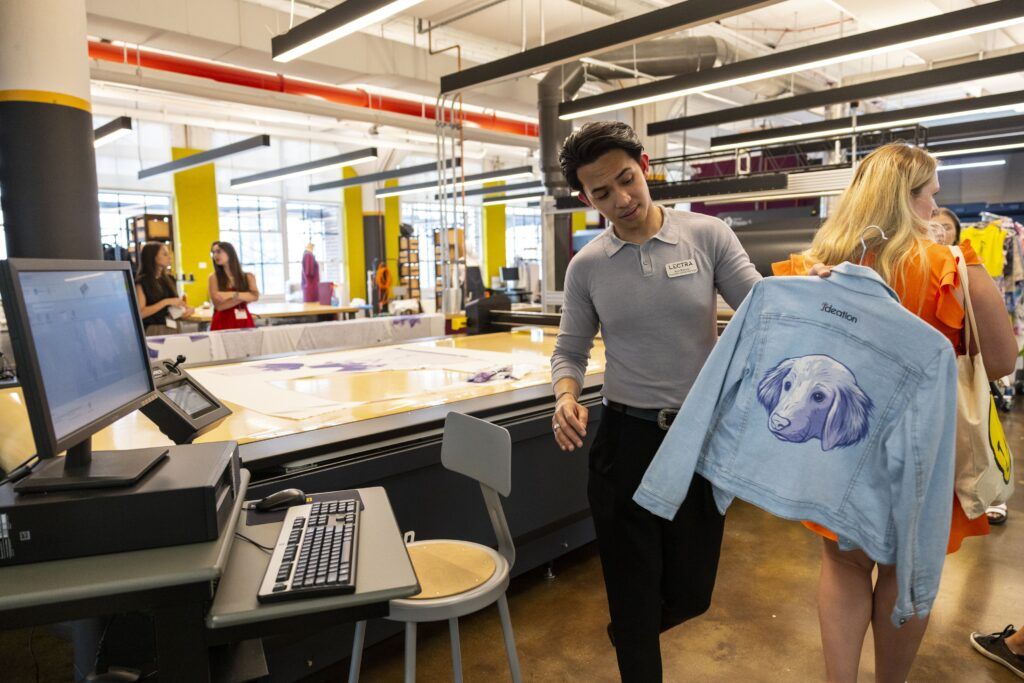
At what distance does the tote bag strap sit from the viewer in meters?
1.45

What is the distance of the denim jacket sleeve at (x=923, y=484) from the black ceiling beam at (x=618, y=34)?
2.02m

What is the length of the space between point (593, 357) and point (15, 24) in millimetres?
2752

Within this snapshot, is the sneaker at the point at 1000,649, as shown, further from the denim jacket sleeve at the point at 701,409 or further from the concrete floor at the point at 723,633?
the denim jacket sleeve at the point at 701,409

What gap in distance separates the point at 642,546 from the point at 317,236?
15536 mm

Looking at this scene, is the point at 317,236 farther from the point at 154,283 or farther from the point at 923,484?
the point at 923,484

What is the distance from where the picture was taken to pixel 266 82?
7.28 meters

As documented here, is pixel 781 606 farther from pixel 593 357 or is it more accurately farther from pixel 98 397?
pixel 98 397

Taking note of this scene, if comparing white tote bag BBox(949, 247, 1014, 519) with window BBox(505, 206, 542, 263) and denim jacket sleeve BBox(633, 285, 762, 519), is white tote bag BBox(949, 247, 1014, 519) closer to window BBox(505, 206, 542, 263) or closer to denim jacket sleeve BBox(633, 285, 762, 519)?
denim jacket sleeve BBox(633, 285, 762, 519)

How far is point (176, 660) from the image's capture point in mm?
1083

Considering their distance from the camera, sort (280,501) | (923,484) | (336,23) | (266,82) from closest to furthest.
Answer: (923,484) → (280,501) → (336,23) → (266,82)

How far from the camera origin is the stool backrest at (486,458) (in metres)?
1.76

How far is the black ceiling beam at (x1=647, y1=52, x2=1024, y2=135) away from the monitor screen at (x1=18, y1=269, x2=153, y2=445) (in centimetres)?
464

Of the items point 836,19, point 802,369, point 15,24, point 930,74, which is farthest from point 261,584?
point 836,19

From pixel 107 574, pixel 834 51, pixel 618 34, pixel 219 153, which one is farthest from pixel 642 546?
pixel 219 153
